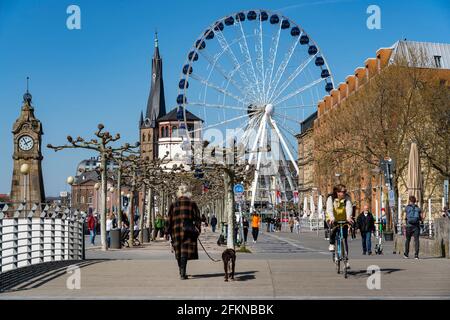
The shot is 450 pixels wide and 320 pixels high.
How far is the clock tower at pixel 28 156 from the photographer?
91.4 metres

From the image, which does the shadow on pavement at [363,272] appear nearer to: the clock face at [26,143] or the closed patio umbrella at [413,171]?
the closed patio umbrella at [413,171]

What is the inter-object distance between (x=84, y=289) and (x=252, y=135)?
51.6m

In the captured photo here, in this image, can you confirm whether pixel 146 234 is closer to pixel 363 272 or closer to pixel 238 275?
pixel 363 272

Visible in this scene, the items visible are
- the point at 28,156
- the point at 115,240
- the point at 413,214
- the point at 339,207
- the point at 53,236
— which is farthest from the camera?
the point at 28,156

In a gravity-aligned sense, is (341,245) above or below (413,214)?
below

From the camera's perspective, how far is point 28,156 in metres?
93.1

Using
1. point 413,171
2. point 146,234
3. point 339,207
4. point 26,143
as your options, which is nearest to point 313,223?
point 26,143

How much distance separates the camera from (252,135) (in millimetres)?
64812

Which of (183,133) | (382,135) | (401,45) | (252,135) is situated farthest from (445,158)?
(183,133)
